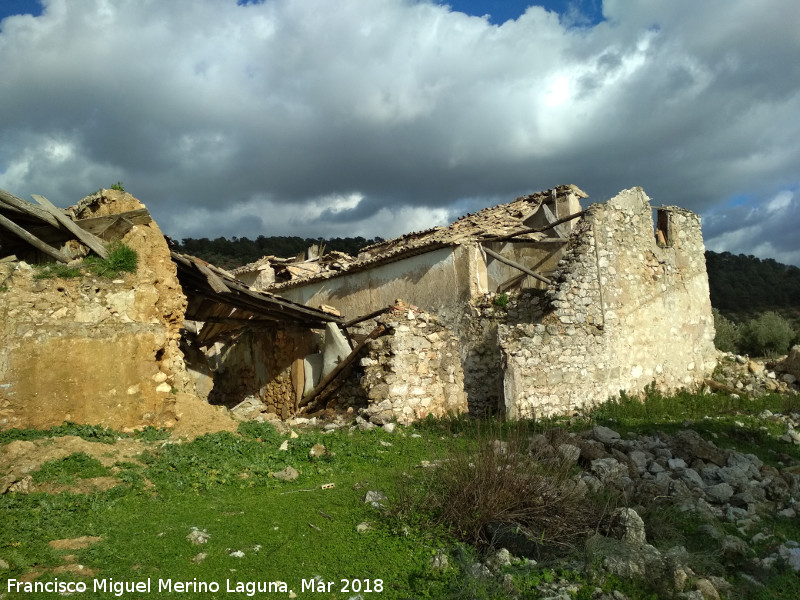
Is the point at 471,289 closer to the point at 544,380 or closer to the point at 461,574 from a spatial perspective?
the point at 544,380

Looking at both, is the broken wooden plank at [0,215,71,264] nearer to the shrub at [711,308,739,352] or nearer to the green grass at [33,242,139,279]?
the green grass at [33,242,139,279]

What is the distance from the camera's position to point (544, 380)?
11484 mm

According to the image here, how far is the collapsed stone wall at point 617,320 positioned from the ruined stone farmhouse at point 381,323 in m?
0.04

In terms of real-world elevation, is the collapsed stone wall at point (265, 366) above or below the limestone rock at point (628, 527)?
above

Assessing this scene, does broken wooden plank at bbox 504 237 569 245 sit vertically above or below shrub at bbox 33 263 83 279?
above

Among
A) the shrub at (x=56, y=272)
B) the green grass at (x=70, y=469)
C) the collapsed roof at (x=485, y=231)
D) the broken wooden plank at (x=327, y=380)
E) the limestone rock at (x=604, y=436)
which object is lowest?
the limestone rock at (x=604, y=436)

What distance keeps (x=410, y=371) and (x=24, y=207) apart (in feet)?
21.6

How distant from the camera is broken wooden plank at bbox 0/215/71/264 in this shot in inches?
305

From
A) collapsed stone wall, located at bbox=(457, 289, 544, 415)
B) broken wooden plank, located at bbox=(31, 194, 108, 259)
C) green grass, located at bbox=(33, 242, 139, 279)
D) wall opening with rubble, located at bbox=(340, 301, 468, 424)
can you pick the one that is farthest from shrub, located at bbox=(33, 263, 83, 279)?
collapsed stone wall, located at bbox=(457, 289, 544, 415)

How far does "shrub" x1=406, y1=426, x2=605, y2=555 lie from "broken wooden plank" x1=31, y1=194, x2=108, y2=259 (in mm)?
5816

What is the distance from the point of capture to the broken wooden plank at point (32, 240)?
7.75 meters

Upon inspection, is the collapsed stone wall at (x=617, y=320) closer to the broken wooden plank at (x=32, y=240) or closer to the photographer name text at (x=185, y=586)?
the photographer name text at (x=185, y=586)

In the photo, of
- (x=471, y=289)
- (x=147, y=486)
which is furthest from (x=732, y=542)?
(x=471, y=289)

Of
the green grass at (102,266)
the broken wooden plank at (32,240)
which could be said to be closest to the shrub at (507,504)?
the green grass at (102,266)
